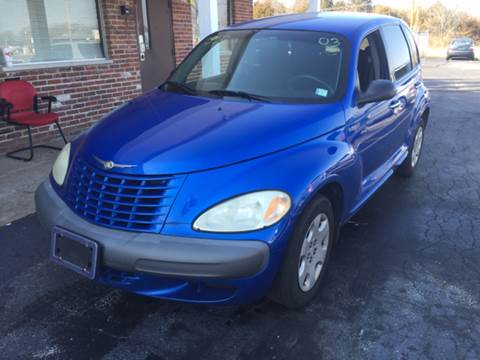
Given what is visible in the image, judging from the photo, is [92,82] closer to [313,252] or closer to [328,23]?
[328,23]

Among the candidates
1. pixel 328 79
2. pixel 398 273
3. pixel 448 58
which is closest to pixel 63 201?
pixel 328 79

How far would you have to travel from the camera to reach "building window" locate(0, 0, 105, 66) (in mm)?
5758

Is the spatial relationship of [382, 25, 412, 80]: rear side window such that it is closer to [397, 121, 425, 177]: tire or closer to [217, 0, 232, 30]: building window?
[397, 121, 425, 177]: tire

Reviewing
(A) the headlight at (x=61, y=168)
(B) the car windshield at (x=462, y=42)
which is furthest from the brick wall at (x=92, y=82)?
(B) the car windshield at (x=462, y=42)

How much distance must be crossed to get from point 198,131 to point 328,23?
1.72 m

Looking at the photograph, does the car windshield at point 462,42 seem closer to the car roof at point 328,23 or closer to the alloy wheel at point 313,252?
the car roof at point 328,23

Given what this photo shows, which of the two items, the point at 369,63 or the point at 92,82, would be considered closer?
the point at 369,63

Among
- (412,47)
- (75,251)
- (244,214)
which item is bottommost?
(75,251)

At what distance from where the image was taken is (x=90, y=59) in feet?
22.4

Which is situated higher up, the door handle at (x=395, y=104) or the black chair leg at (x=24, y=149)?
the door handle at (x=395, y=104)

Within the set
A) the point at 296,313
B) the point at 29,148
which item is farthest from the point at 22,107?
the point at 296,313

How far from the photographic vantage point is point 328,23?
11.9 feet

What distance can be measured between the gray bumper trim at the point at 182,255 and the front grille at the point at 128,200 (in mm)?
72

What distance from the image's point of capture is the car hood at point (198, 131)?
7.75ft
